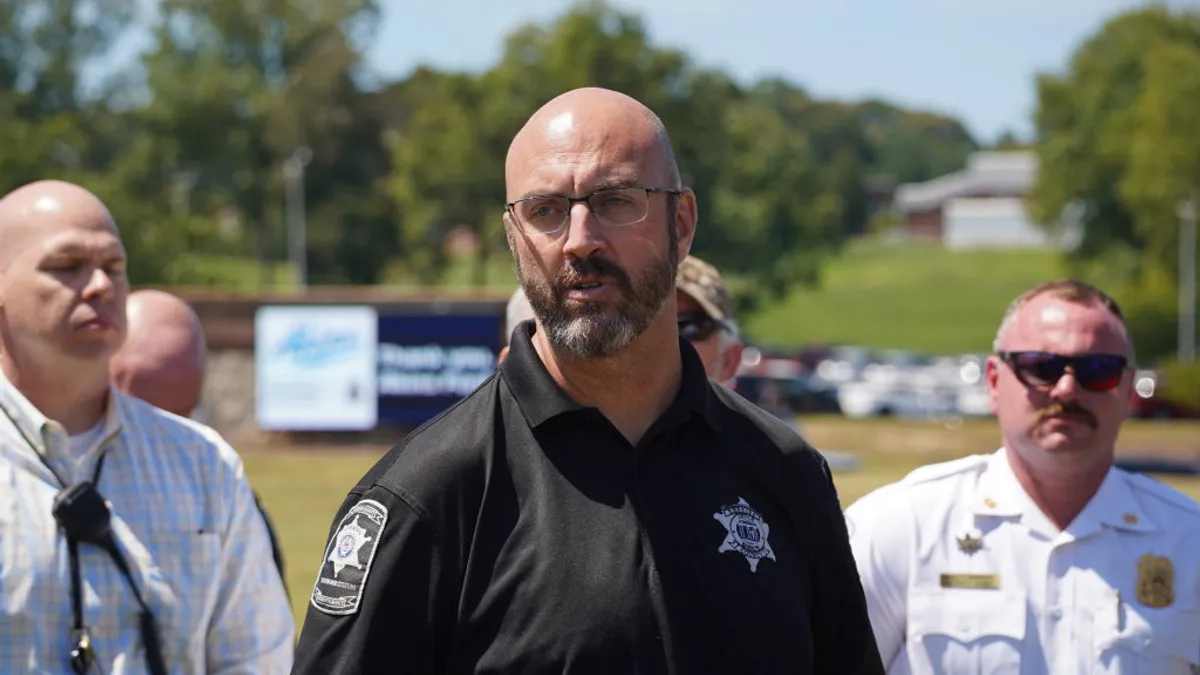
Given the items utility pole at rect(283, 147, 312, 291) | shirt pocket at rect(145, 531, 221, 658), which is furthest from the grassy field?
utility pole at rect(283, 147, 312, 291)

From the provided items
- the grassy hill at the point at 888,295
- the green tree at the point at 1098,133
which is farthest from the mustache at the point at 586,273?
the green tree at the point at 1098,133

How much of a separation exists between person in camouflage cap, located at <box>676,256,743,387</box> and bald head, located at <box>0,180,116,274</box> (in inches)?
67.4

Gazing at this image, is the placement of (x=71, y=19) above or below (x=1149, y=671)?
above

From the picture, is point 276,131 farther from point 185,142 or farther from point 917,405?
point 917,405

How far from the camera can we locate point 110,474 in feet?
15.5

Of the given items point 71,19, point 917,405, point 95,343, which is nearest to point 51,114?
point 71,19

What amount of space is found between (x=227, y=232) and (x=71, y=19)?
15.2 metres

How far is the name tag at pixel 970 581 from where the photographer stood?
193 inches

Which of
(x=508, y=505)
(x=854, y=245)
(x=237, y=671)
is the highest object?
(x=508, y=505)

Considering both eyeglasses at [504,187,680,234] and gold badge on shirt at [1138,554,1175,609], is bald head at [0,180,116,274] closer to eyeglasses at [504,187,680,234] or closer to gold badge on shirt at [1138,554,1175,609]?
eyeglasses at [504,187,680,234]

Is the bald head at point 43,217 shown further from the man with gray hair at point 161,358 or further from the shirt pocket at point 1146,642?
the shirt pocket at point 1146,642

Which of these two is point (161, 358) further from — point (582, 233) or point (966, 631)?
point (582, 233)

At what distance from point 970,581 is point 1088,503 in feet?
1.38

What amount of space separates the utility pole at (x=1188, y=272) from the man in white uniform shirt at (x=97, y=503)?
61005 mm
